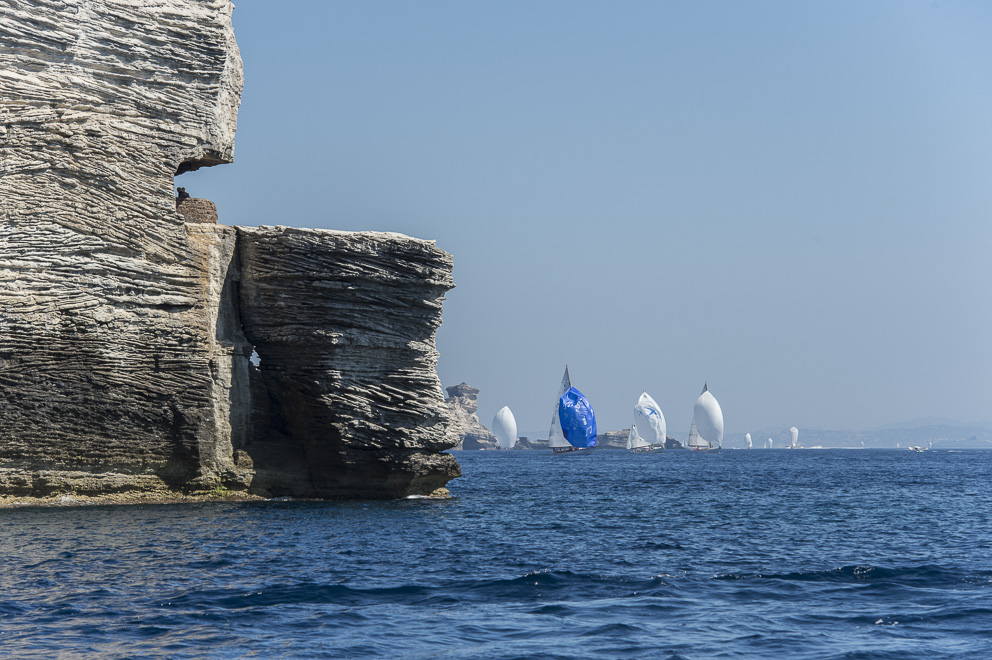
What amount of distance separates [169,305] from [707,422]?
133 meters

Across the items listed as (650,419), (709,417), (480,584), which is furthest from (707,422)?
(480,584)

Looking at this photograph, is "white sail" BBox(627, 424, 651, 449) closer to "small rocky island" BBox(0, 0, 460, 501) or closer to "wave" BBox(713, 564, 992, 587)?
"small rocky island" BBox(0, 0, 460, 501)

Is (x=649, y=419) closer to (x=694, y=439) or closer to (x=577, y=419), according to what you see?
(x=694, y=439)

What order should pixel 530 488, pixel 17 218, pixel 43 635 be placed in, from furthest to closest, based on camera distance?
pixel 530 488 < pixel 17 218 < pixel 43 635

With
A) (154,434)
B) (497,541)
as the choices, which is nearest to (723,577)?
(497,541)

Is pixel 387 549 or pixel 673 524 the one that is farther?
pixel 673 524

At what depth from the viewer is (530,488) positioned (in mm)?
45594

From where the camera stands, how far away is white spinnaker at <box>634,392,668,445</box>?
146375 millimetres

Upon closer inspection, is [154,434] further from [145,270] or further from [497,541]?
[497,541]

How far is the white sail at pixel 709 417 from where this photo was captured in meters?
154

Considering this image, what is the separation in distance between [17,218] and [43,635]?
17.1m

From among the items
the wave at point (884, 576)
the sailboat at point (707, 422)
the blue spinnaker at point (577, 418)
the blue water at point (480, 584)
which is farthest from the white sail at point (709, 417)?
the wave at point (884, 576)

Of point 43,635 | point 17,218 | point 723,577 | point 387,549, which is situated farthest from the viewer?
point 17,218

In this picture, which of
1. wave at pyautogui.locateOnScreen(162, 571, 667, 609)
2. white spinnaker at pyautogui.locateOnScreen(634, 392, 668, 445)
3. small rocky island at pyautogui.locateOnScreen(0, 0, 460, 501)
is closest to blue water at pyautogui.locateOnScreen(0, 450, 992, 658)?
wave at pyautogui.locateOnScreen(162, 571, 667, 609)
